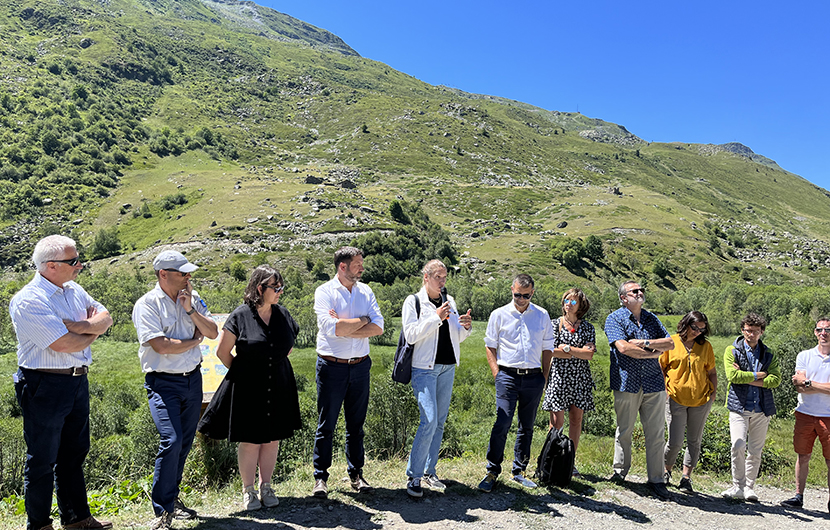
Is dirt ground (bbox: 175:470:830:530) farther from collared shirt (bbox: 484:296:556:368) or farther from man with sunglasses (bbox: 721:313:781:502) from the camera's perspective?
collared shirt (bbox: 484:296:556:368)

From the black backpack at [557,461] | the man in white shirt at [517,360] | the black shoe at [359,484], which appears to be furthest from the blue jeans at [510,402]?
the black shoe at [359,484]

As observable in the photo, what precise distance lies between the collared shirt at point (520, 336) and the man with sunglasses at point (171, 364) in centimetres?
305

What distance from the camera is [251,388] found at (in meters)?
4.56

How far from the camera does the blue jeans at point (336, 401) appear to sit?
4953 mm

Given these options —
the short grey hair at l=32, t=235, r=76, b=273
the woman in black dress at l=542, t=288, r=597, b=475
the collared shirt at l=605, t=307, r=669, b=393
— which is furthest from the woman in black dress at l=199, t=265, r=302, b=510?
the collared shirt at l=605, t=307, r=669, b=393

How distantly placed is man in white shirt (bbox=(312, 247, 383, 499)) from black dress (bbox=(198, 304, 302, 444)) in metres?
0.43

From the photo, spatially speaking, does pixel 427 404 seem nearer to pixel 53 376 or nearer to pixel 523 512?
pixel 523 512

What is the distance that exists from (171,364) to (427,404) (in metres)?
2.52

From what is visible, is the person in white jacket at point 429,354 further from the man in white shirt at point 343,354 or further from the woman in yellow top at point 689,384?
the woman in yellow top at point 689,384

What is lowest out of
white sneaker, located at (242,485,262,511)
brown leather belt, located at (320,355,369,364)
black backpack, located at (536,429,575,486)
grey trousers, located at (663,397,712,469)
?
white sneaker, located at (242,485,262,511)

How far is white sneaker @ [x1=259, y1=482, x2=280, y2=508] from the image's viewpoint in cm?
475

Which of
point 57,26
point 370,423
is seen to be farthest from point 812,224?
point 57,26

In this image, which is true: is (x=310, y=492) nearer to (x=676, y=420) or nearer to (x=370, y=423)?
(x=676, y=420)

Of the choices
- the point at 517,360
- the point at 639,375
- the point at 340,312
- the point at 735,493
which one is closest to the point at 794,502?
the point at 735,493
